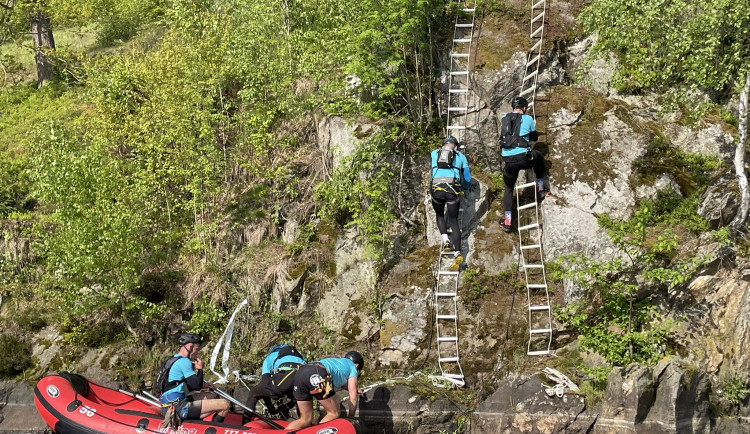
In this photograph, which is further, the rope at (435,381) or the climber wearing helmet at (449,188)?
the climber wearing helmet at (449,188)

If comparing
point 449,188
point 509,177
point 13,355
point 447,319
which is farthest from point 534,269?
point 13,355

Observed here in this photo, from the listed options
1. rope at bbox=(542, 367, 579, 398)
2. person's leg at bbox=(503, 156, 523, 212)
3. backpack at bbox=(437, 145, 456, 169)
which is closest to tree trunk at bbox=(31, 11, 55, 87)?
backpack at bbox=(437, 145, 456, 169)

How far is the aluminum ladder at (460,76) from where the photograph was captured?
12.3 m

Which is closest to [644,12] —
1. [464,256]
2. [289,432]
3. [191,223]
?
[464,256]

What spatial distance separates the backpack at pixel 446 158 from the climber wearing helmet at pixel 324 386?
362cm

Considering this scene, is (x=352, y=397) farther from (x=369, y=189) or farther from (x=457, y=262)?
(x=369, y=189)

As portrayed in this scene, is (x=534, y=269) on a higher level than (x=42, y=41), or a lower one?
lower

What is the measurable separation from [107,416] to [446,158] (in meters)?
6.51

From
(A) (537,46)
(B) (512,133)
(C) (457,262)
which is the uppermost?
(A) (537,46)

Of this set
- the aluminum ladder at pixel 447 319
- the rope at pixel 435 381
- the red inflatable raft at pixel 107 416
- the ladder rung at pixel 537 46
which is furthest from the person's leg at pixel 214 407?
the ladder rung at pixel 537 46

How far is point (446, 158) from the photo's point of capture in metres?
10.3

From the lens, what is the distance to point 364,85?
12.0 meters

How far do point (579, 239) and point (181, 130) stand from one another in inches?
340

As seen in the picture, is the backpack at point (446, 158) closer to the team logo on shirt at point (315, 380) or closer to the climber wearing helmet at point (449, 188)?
the climber wearing helmet at point (449, 188)
